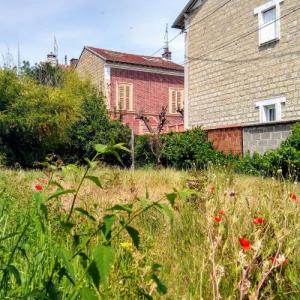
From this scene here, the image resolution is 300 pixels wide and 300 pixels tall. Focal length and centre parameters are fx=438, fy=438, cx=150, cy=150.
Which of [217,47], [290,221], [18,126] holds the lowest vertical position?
[290,221]

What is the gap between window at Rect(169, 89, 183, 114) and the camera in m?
29.6

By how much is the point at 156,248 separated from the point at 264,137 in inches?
379

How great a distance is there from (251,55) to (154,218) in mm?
12548

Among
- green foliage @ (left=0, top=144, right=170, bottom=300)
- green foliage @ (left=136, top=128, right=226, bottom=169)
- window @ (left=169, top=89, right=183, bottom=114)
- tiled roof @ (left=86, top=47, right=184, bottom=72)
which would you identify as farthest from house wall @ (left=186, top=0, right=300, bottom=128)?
green foliage @ (left=0, top=144, right=170, bottom=300)

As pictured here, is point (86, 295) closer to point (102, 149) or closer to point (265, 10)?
point (102, 149)

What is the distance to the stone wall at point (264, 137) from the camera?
12039mm

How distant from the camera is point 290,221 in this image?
3.13m

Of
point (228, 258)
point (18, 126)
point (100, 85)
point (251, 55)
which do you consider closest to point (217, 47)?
point (251, 55)

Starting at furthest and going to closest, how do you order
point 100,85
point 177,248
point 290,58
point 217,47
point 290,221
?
point 100,85 < point 217,47 < point 290,58 < point 177,248 < point 290,221

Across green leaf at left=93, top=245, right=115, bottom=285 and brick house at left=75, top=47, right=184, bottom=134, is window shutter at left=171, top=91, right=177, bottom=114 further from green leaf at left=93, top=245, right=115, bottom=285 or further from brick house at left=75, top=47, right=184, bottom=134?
green leaf at left=93, top=245, right=115, bottom=285

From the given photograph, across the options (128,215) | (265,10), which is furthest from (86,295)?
(265,10)

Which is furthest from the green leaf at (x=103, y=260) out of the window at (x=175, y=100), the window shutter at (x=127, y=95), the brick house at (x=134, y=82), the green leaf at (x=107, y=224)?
the window at (x=175, y=100)

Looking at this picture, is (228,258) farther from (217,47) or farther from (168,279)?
(217,47)

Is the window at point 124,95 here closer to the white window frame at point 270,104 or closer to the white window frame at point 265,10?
the white window frame at point 265,10
